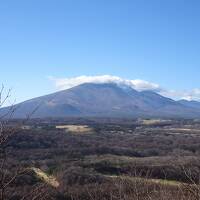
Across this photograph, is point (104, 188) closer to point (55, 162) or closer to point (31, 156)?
point (55, 162)

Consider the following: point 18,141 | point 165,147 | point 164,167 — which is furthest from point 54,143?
point 164,167

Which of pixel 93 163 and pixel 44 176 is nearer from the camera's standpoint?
pixel 44 176

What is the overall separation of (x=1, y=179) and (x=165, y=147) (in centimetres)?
10504

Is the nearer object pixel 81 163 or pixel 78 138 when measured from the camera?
pixel 81 163

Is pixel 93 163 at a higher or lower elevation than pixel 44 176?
higher

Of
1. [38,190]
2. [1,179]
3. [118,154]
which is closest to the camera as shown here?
[1,179]

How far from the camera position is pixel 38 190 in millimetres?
8039

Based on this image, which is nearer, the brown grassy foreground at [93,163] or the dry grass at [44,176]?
the brown grassy foreground at [93,163]

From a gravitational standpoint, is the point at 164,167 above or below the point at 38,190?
below

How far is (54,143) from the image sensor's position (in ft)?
354

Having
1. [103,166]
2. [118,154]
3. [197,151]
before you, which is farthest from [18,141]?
[197,151]

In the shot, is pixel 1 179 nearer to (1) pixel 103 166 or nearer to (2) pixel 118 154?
(1) pixel 103 166

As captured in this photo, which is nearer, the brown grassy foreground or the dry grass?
the brown grassy foreground

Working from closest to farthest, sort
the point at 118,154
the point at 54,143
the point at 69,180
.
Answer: the point at 69,180, the point at 118,154, the point at 54,143
